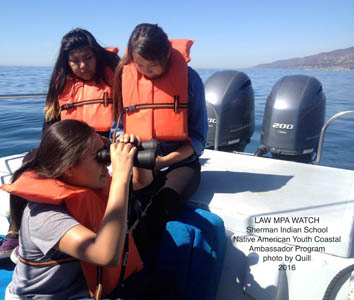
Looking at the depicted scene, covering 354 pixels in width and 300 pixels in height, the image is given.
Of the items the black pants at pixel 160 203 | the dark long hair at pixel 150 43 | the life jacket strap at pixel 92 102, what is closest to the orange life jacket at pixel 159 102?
the dark long hair at pixel 150 43

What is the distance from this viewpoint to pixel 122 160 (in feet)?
3.14

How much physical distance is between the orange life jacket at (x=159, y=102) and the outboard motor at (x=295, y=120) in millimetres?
1570

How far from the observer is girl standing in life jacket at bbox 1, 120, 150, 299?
0.85 metres

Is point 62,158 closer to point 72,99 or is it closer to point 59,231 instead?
point 59,231

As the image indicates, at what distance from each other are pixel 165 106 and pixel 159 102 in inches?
1.9

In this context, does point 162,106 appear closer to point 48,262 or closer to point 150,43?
point 150,43

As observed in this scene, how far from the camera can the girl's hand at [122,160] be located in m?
0.93

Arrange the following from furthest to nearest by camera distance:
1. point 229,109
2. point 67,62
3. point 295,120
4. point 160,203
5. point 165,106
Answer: point 229,109 → point 295,120 → point 67,62 → point 165,106 → point 160,203

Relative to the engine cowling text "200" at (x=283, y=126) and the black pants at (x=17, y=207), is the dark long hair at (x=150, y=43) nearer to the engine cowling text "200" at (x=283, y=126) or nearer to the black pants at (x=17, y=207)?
the black pants at (x=17, y=207)

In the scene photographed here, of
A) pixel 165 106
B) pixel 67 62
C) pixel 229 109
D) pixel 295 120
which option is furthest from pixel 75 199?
pixel 295 120

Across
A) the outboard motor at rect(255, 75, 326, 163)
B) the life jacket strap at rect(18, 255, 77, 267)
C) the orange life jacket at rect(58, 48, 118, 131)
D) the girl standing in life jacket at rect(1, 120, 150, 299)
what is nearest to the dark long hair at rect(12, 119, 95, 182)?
the girl standing in life jacket at rect(1, 120, 150, 299)

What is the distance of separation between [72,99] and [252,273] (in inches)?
65.2

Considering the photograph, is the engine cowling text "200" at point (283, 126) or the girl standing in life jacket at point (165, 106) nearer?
the girl standing in life jacket at point (165, 106)

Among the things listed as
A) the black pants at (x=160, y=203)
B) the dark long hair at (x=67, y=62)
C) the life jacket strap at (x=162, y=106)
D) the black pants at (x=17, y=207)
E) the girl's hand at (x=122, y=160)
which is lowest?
the black pants at (x=160, y=203)
